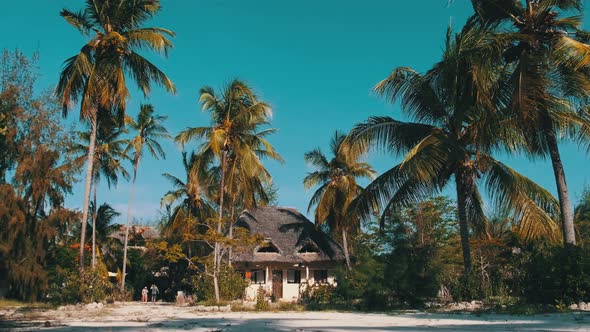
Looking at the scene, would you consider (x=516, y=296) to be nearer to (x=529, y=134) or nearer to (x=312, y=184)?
(x=529, y=134)

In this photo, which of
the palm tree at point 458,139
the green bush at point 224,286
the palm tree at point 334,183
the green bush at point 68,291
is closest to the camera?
the palm tree at point 458,139

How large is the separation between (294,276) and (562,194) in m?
20.8

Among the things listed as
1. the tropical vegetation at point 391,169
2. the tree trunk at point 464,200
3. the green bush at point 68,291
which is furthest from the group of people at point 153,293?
the tree trunk at point 464,200

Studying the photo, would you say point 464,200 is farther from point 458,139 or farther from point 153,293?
point 153,293

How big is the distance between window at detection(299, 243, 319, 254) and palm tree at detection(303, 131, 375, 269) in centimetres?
155

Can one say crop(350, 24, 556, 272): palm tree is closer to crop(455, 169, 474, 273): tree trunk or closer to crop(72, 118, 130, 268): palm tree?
crop(455, 169, 474, 273): tree trunk

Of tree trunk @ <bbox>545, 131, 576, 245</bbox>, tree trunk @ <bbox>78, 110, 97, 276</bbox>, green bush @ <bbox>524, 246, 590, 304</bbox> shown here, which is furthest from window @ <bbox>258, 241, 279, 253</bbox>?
tree trunk @ <bbox>545, 131, 576, 245</bbox>

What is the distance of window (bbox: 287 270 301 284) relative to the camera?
1286 inches

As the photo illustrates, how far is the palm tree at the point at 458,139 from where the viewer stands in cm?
1551

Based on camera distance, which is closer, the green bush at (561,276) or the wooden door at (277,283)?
the green bush at (561,276)

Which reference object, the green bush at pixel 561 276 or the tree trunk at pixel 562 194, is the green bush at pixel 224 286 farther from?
the tree trunk at pixel 562 194

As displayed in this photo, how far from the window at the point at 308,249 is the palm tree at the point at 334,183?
155cm

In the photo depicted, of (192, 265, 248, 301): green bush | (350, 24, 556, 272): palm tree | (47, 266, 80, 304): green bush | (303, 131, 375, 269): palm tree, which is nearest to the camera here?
(350, 24, 556, 272): palm tree

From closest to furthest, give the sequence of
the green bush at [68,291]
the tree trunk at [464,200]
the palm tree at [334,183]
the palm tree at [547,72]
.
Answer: the palm tree at [547,72]
the tree trunk at [464,200]
the green bush at [68,291]
the palm tree at [334,183]
